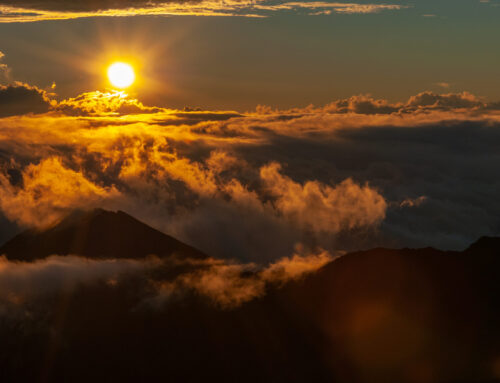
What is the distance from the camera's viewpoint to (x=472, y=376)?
7692 inches

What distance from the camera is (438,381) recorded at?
198625 mm

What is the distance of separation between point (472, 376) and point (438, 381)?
10.8 meters
